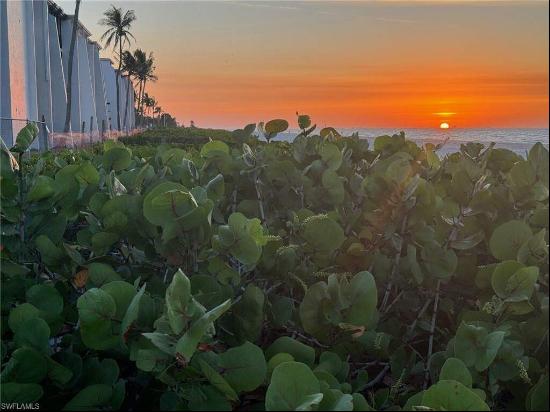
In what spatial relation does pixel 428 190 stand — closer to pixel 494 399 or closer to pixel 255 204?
pixel 494 399

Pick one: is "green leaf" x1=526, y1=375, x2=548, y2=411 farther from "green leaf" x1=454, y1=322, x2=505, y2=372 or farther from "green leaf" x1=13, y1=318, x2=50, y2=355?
"green leaf" x1=13, y1=318, x2=50, y2=355

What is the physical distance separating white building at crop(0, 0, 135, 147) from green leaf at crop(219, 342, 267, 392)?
64.0ft

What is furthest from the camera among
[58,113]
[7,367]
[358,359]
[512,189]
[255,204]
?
[58,113]

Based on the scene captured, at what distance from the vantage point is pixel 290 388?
75 centimetres

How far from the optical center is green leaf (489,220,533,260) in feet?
3.85

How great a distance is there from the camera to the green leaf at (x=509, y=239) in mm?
1175

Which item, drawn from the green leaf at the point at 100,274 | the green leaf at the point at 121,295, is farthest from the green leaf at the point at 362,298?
the green leaf at the point at 100,274

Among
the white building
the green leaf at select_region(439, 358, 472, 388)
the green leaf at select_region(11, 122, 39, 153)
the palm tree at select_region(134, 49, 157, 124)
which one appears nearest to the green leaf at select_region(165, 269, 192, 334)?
the green leaf at select_region(439, 358, 472, 388)

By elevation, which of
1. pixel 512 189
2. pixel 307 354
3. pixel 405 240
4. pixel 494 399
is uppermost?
pixel 512 189

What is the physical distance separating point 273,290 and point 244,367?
1.62 feet

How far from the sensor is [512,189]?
1.42 metres

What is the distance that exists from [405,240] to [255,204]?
19.7 inches

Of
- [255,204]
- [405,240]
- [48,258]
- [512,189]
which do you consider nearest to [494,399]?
[405,240]

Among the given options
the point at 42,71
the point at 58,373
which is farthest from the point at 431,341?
the point at 42,71
